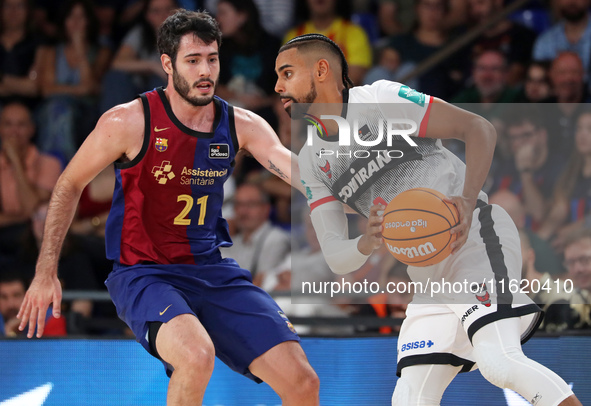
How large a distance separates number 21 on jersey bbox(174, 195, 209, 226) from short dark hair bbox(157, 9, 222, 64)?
2.29ft

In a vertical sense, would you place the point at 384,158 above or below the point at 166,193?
above

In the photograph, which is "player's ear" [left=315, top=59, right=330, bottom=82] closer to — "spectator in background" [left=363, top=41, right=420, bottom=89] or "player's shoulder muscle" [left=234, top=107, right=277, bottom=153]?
"player's shoulder muscle" [left=234, top=107, right=277, bottom=153]

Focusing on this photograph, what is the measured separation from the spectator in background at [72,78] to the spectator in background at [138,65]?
25cm

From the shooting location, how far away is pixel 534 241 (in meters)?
4.89

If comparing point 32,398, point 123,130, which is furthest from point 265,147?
point 32,398

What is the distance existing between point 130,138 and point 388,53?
3625 millimetres

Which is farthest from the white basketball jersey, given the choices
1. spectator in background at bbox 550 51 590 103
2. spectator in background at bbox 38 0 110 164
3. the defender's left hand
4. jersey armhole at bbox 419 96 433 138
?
spectator in background at bbox 38 0 110 164

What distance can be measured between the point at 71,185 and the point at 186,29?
0.97 m

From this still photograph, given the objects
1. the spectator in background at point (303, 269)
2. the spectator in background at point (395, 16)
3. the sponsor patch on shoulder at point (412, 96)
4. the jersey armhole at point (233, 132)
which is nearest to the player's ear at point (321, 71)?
the sponsor patch on shoulder at point (412, 96)

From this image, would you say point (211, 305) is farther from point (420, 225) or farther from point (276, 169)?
point (420, 225)

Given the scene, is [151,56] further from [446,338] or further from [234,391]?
[446,338]

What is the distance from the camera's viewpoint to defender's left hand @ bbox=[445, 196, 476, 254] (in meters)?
3.63

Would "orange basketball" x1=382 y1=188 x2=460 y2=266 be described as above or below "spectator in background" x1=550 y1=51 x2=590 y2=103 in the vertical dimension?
below

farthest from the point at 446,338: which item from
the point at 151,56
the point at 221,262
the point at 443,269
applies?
the point at 151,56
